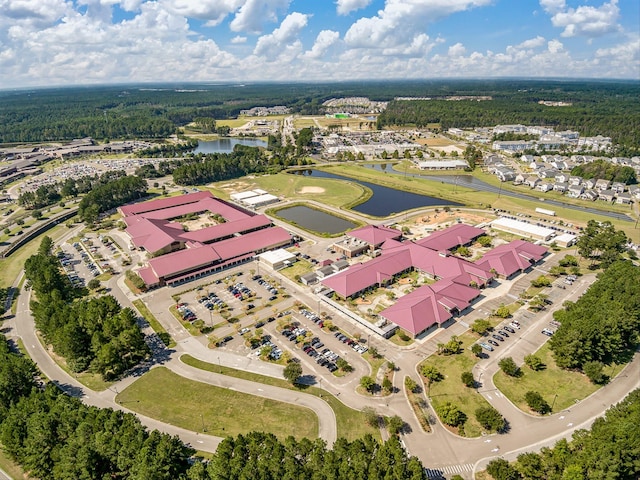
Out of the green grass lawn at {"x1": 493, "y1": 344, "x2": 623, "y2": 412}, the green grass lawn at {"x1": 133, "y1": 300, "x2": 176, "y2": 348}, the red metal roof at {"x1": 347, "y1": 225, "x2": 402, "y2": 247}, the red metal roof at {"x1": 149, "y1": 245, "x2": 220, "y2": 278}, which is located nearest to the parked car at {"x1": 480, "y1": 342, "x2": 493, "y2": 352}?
the green grass lawn at {"x1": 493, "y1": 344, "x2": 623, "y2": 412}

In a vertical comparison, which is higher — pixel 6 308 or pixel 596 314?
pixel 596 314

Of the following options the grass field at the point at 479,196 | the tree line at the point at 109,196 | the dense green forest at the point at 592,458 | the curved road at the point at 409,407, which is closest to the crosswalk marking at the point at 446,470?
the curved road at the point at 409,407

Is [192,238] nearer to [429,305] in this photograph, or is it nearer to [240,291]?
[240,291]

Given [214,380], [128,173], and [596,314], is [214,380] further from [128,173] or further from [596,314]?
[128,173]

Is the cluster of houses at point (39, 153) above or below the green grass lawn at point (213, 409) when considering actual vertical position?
above

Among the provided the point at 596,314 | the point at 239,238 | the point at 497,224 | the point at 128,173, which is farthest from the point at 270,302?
the point at 128,173

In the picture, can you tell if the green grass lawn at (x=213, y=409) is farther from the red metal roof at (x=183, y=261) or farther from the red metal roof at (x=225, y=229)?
the red metal roof at (x=225, y=229)

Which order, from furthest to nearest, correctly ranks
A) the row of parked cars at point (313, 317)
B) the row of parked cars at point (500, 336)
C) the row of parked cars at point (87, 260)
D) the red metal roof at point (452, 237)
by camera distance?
the red metal roof at point (452, 237)
the row of parked cars at point (87, 260)
the row of parked cars at point (313, 317)
the row of parked cars at point (500, 336)
